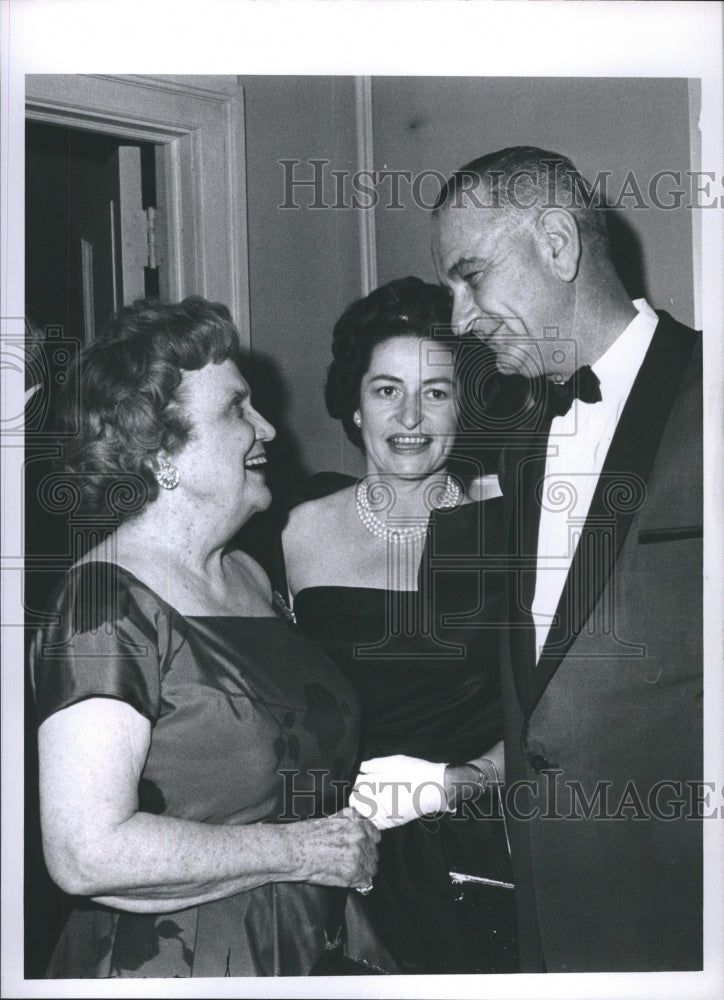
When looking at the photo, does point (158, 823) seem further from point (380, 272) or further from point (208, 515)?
point (380, 272)

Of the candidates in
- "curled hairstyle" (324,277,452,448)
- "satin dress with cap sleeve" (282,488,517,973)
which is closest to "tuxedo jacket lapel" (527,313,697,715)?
"satin dress with cap sleeve" (282,488,517,973)

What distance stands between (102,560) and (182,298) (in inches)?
17.8

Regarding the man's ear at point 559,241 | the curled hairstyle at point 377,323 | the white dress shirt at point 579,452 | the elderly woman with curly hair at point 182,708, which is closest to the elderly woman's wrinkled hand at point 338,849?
the elderly woman with curly hair at point 182,708

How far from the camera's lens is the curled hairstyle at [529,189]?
171 centimetres

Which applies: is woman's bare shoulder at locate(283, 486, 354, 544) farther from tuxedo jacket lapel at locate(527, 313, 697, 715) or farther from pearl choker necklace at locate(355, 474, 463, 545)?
tuxedo jacket lapel at locate(527, 313, 697, 715)

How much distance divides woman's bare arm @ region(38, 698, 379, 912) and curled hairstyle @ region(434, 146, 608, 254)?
1.02 metres

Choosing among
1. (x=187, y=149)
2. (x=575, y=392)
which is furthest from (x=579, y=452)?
(x=187, y=149)

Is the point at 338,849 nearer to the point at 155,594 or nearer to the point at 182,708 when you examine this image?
the point at 182,708

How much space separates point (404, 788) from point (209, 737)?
339 mm

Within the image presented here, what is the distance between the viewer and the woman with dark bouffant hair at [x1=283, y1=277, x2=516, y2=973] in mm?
1679

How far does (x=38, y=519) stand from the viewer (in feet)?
5.51

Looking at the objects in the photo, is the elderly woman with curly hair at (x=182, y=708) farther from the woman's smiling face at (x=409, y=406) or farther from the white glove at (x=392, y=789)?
the woman's smiling face at (x=409, y=406)

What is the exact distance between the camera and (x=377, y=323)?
1.70m

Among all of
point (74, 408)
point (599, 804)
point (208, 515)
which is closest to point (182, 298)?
point (74, 408)
